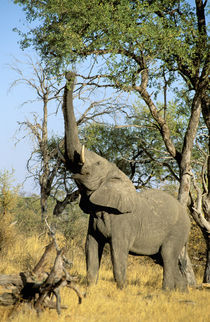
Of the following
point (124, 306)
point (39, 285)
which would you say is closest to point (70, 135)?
point (39, 285)

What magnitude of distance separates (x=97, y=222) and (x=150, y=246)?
1.43m

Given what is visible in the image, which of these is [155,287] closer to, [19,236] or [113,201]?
[113,201]

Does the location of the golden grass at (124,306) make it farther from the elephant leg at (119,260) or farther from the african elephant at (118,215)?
the african elephant at (118,215)

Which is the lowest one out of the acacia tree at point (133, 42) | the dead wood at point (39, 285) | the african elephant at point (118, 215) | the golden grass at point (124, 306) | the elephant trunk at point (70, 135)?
the golden grass at point (124, 306)

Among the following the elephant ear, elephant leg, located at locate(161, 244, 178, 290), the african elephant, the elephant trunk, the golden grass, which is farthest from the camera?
elephant leg, located at locate(161, 244, 178, 290)

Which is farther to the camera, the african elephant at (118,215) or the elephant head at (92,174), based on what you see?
the african elephant at (118,215)

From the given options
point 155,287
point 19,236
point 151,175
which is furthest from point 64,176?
point 155,287

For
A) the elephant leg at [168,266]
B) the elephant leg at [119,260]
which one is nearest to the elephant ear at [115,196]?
the elephant leg at [119,260]

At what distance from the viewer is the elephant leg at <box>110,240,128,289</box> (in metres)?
8.70

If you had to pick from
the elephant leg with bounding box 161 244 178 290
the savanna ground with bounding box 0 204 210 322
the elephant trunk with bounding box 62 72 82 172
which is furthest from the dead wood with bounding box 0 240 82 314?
the elephant leg with bounding box 161 244 178 290

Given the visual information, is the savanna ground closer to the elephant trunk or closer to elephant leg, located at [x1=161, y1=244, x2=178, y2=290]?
elephant leg, located at [x1=161, y1=244, x2=178, y2=290]

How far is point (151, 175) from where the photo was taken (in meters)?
21.5

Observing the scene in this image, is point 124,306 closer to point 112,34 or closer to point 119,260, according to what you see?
point 119,260

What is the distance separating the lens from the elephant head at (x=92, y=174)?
26.9ft
